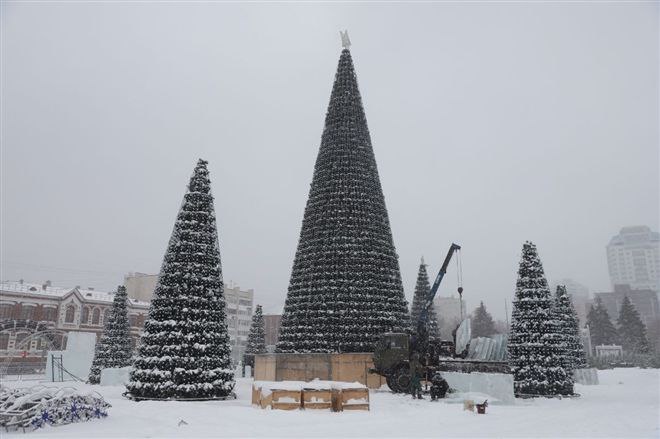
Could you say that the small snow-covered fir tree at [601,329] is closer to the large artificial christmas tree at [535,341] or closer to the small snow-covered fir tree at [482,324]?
the small snow-covered fir tree at [482,324]

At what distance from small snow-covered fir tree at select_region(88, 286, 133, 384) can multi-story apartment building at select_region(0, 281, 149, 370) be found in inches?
950

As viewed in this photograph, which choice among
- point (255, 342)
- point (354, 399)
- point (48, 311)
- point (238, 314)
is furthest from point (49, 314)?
point (354, 399)

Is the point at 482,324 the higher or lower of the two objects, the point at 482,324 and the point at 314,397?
the higher

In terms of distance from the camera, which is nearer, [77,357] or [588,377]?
[77,357]

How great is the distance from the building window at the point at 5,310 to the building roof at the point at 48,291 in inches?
64.4

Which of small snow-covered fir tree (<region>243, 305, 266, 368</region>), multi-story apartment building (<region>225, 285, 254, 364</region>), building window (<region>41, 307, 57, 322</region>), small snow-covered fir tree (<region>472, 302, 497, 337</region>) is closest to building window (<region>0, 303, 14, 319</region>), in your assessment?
building window (<region>41, 307, 57, 322</region>)

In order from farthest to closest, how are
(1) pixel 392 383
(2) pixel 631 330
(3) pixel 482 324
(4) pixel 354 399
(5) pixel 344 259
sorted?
(3) pixel 482 324
(2) pixel 631 330
(5) pixel 344 259
(1) pixel 392 383
(4) pixel 354 399

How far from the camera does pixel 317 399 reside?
1456 centimetres

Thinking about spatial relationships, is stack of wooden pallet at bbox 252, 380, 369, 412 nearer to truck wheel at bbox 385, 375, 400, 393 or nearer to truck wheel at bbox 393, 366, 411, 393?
truck wheel at bbox 393, 366, 411, 393

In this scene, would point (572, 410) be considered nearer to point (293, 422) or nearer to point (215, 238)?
point (293, 422)

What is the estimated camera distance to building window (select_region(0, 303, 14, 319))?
177 ft

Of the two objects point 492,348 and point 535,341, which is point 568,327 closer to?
point 492,348

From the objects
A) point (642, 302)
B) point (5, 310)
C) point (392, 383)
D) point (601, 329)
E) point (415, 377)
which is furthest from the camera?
point (642, 302)

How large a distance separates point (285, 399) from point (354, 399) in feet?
6.91
